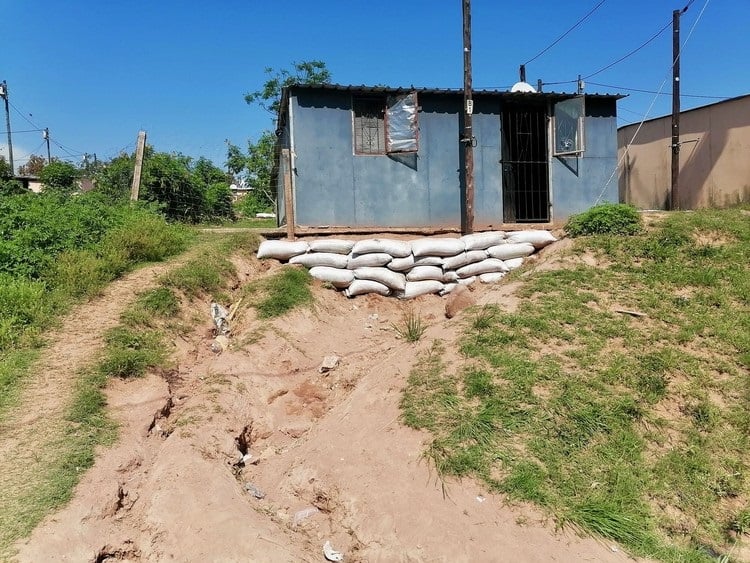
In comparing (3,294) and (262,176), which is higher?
(262,176)

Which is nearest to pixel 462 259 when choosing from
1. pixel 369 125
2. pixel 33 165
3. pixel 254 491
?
pixel 369 125

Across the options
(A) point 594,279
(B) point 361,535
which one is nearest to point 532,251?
(A) point 594,279

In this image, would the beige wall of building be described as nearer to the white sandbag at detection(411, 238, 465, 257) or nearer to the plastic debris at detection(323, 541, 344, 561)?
the white sandbag at detection(411, 238, 465, 257)

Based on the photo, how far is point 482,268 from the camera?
7.35 metres

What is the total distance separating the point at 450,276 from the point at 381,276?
3.23 feet

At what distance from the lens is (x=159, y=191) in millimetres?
10633

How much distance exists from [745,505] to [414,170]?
18.4 ft

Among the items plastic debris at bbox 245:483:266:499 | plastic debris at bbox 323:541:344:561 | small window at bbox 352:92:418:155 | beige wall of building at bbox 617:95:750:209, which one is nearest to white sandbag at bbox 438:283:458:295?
small window at bbox 352:92:418:155

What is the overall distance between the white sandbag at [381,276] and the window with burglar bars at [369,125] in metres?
1.78

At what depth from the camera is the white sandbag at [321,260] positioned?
22.9 feet

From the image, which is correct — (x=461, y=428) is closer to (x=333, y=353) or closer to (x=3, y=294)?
(x=333, y=353)

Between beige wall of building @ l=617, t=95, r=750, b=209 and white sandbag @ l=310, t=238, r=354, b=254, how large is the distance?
9292 mm

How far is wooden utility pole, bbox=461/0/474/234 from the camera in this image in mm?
7693

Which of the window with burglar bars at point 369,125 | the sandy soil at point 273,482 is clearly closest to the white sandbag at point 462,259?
the window with burglar bars at point 369,125
